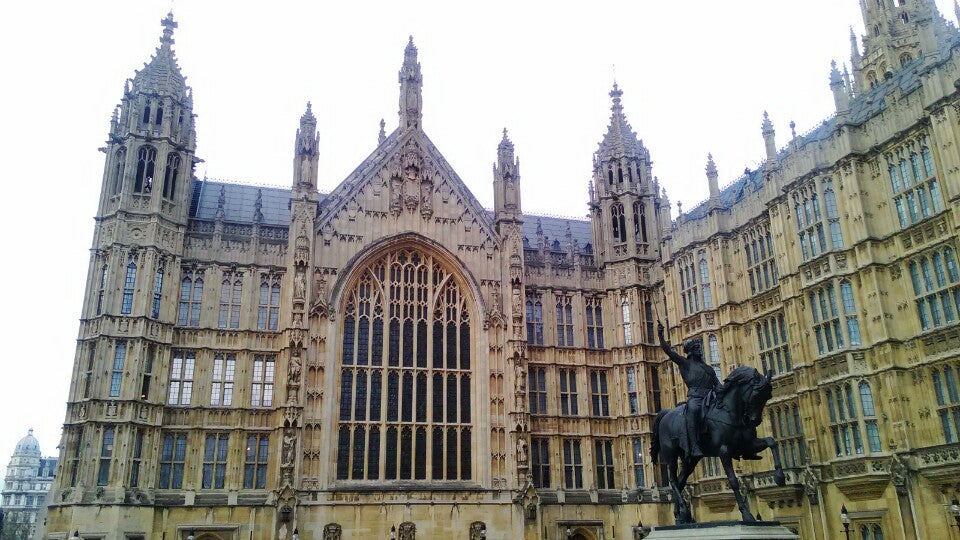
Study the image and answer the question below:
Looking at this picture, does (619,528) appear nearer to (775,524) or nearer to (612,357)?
(612,357)

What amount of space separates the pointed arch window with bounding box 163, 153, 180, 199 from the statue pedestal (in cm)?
3211

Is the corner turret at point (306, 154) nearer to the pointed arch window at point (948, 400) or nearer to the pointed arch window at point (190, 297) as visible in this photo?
the pointed arch window at point (190, 297)

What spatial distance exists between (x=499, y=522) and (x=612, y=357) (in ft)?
38.3

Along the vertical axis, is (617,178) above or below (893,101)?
above

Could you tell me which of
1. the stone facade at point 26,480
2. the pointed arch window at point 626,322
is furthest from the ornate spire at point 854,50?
the stone facade at point 26,480

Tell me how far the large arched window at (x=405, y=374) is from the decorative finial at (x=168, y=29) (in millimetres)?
17098

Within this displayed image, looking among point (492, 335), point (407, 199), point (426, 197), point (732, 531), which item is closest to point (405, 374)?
point (492, 335)

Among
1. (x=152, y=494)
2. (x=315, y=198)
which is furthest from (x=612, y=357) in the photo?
(x=152, y=494)

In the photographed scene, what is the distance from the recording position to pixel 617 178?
1912 inches

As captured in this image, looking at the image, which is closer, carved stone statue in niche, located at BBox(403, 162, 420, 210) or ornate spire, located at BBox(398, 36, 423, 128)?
carved stone statue in niche, located at BBox(403, 162, 420, 210)

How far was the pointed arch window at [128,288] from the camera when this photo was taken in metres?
38.0

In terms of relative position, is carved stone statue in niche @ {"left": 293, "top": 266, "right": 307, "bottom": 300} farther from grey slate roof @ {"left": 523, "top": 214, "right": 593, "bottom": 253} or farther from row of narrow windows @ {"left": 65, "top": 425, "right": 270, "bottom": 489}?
grey slate roof @ {"left": 523, "top": 214, "right": 593, "bottom": 253}

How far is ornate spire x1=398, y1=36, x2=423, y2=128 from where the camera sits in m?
45.6

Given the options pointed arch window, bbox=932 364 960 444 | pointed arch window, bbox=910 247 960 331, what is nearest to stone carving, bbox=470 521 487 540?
pointed arch window, bbox=932 364 960 444
